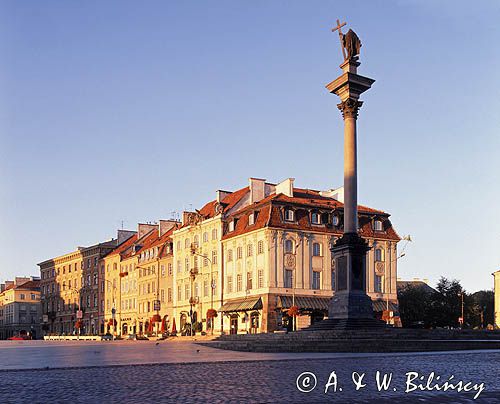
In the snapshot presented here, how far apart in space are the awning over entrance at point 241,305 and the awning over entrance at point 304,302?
2154 mm

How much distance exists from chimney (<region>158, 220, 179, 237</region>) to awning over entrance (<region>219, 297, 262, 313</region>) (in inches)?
1069

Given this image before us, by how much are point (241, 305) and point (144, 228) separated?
137ft

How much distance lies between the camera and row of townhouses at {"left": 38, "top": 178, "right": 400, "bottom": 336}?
71.2 m

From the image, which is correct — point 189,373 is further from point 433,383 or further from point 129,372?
point 433,383

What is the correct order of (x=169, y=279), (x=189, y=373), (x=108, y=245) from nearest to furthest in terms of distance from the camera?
(x=189, y=373), (x=169, y=279), (x=108, y=245)

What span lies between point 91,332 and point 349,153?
3506 inches

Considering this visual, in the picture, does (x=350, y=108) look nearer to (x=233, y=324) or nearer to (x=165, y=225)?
(x=233, y=324)

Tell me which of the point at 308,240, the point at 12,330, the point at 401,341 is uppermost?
the point at 308,240

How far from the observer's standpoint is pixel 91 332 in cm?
11819

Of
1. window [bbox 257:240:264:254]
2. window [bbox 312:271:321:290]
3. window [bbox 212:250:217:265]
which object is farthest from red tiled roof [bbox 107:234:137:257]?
window [bbox 312:271:321:290]

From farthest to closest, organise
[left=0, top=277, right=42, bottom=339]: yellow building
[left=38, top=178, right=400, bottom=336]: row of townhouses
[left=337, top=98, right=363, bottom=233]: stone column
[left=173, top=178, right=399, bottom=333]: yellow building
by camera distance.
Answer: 1. [left=0, top=277, right=42, bottom=339]: yellow building
2. [left=38, top=178, right=400, bottom=336]: row of townhouses
3. [left=173, top=178, right=399, bottom=333]: yellow building
4. [left=337, top=98, right=363, bottom=233]: stone column

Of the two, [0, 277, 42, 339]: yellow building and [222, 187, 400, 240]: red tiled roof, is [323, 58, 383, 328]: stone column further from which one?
[0, 277, 42, 339]: yellow building

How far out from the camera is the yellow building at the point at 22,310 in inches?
6038

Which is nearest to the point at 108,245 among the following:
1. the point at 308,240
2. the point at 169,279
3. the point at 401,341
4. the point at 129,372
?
the point at 169,279
